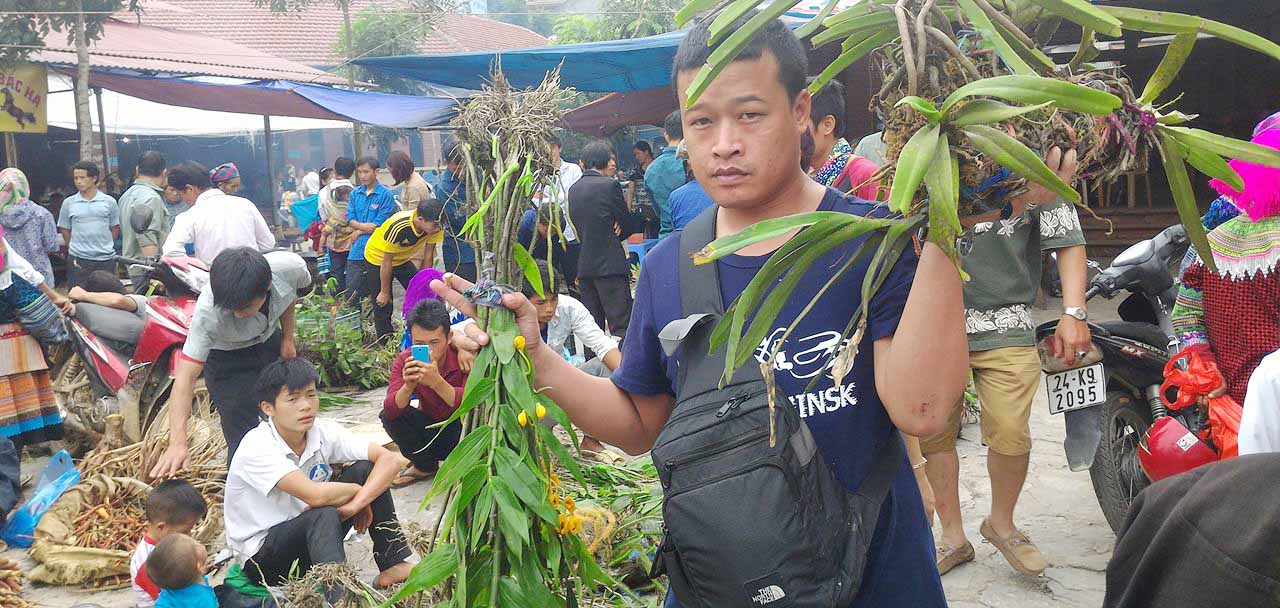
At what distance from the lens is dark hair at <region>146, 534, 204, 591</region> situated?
340cm

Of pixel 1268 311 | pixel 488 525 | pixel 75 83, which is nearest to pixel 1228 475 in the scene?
pixel 488 525

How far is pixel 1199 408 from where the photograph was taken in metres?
3.33

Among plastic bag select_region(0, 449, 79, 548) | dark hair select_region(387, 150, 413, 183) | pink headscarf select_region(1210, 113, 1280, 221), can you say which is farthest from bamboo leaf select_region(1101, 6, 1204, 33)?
dark hair select_region(387, 150, 413, 183)

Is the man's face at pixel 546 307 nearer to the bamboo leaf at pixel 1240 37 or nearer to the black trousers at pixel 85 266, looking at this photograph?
the bamboo leaf at pixel 1240 37

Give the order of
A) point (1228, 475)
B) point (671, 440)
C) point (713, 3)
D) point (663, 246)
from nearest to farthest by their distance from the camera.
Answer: point (1228, 475), point (713, 3), point (671, 440), point (663, 246)

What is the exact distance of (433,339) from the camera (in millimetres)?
5090

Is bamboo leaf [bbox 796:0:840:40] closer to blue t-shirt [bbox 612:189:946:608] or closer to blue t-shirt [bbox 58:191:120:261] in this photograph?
blue t-shirt [bbox 612:189:946:608]

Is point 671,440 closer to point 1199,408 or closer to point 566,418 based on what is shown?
point 566,418

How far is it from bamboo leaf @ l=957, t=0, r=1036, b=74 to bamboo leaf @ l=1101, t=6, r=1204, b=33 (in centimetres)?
13

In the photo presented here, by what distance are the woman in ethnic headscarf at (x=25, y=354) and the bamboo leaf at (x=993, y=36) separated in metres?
5.82

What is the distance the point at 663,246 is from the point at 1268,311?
203cm

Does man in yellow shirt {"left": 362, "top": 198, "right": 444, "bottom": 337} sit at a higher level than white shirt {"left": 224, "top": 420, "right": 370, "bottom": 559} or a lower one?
higher

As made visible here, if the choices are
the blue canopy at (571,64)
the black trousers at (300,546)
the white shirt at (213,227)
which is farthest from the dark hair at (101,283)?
the blue canopy at (571,64)

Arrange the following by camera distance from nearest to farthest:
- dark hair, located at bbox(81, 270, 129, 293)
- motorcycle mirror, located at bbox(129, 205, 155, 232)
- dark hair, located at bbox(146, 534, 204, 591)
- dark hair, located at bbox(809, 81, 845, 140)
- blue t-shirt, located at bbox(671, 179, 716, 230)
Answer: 1. dark hair, located at bbox(146, 534, 204, 591)
2. dark hair, located at bbox(809, 81, 845, 140)
3. blue t-shirt, located at bbox(671, 179, 716, 230)
4. dark hair, located at bbox(81, 270, 129, 293)
5. motorcycle mirror, located at bbox(129, 205, 155, 232)
